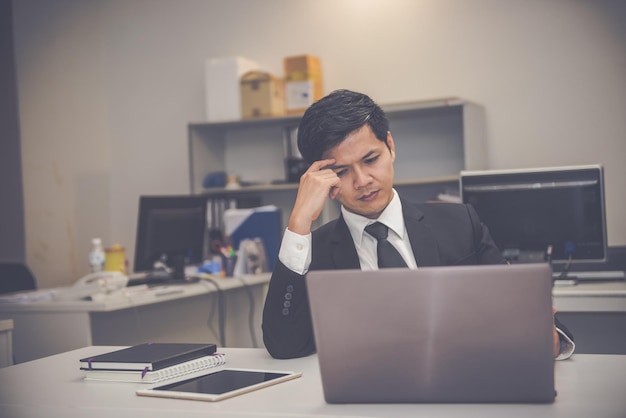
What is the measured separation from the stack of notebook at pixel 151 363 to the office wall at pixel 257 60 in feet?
10.3

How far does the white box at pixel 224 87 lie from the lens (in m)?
4.69

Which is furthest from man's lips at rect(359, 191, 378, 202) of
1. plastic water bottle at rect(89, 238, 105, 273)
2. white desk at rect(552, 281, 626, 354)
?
plastic water bottle at rect(89, 238, 105, 273)

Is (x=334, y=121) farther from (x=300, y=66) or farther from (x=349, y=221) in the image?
(x=300, y=66)

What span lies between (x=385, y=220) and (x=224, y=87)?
301 cm

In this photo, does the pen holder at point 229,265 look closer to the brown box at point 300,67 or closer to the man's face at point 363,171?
the brown box at point 300,67

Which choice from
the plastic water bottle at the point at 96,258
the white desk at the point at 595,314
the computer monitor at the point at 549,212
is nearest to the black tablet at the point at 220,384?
the white desk at the point at 595,314

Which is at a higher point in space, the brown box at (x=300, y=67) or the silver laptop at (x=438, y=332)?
the brown box at (x=300, y=67)

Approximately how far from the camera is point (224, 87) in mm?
4730

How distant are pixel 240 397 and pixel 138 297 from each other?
2.03m

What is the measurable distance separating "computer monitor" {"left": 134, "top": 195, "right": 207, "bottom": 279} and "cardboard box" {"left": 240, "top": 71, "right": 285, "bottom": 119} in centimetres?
85

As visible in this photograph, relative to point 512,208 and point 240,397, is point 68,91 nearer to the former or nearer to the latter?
point 512,208

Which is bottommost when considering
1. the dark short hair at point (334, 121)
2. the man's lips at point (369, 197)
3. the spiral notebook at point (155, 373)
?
the spiral notebook at point (155, 373)

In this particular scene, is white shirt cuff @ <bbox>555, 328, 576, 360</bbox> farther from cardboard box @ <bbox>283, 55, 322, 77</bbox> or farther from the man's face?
cardboard box @ <bbox>283, 55, 322, 77</bbox>

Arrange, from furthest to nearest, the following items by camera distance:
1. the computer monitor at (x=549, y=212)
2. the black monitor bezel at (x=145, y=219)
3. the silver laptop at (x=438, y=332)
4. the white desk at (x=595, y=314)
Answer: the black monitor bezel at (x=145, y=219) → the computer monitor at (x=549, y=212) → the white desk at (x=595, y=314) → the silver laptop at (x=438, y=332)
